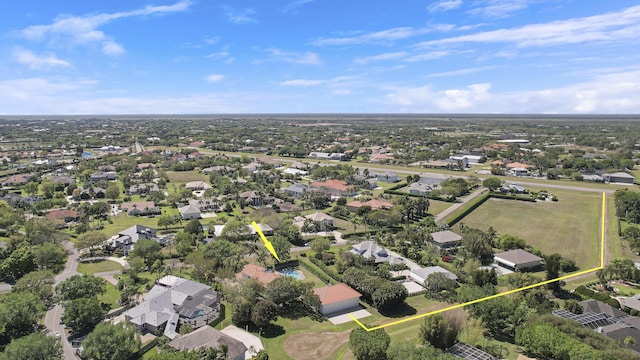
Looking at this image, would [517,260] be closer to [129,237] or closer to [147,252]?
[147,252]

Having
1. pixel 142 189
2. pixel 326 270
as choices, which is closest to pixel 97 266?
pixel 326 270

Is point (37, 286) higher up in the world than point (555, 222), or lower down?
higher up

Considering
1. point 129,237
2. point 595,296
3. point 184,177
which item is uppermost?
point 184,177

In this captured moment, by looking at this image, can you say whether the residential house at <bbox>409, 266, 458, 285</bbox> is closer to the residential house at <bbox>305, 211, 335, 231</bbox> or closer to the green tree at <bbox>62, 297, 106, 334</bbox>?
the residential house at <bbox>305, 211, 335, 231</bbox>

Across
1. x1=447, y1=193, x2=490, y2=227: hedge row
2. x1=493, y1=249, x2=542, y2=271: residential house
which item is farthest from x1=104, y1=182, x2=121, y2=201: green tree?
x1=493, y1=249, x2=542, y2=271: residential house

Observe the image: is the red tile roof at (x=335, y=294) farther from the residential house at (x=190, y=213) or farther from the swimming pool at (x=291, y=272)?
the residential house at (x=190, y=213)

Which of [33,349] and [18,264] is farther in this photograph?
[18,264]
